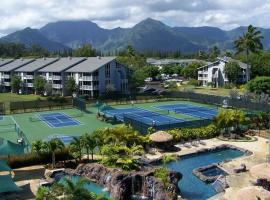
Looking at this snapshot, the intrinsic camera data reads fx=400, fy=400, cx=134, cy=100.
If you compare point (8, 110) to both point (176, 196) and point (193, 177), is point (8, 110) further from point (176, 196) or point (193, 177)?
point (176, 196)

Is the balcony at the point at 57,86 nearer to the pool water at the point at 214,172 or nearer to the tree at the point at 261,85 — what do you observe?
the tree at the point at 261,85

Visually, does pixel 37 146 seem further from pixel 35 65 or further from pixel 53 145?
pixel 35 65

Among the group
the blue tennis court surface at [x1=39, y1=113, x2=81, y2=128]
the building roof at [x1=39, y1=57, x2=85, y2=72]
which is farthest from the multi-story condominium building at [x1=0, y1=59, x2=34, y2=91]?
the blue tennis court surface at [x1=39, y1=113, x2=81, y2=128]

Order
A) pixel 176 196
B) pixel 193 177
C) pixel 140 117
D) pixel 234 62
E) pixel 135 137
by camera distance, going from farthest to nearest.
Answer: pixel 234 62 → pixel 140 117 → pixel 135 137 → pixel 193 177 → pixel 176 196

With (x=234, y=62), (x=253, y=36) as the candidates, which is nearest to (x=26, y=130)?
(x=253, y=36)

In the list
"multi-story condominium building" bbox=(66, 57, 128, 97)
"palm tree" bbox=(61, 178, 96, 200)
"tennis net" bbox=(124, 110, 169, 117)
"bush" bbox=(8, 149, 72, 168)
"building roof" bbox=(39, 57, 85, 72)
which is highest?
"building roof" bbox=(39, 57, 85, 72)

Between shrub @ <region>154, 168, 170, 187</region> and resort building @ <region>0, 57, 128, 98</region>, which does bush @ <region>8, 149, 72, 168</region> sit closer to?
shrub @ <region>154, 168, 170, 187</region>

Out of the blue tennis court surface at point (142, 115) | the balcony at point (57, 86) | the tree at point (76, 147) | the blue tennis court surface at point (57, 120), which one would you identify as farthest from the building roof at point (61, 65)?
the tree at point (76, 147)
